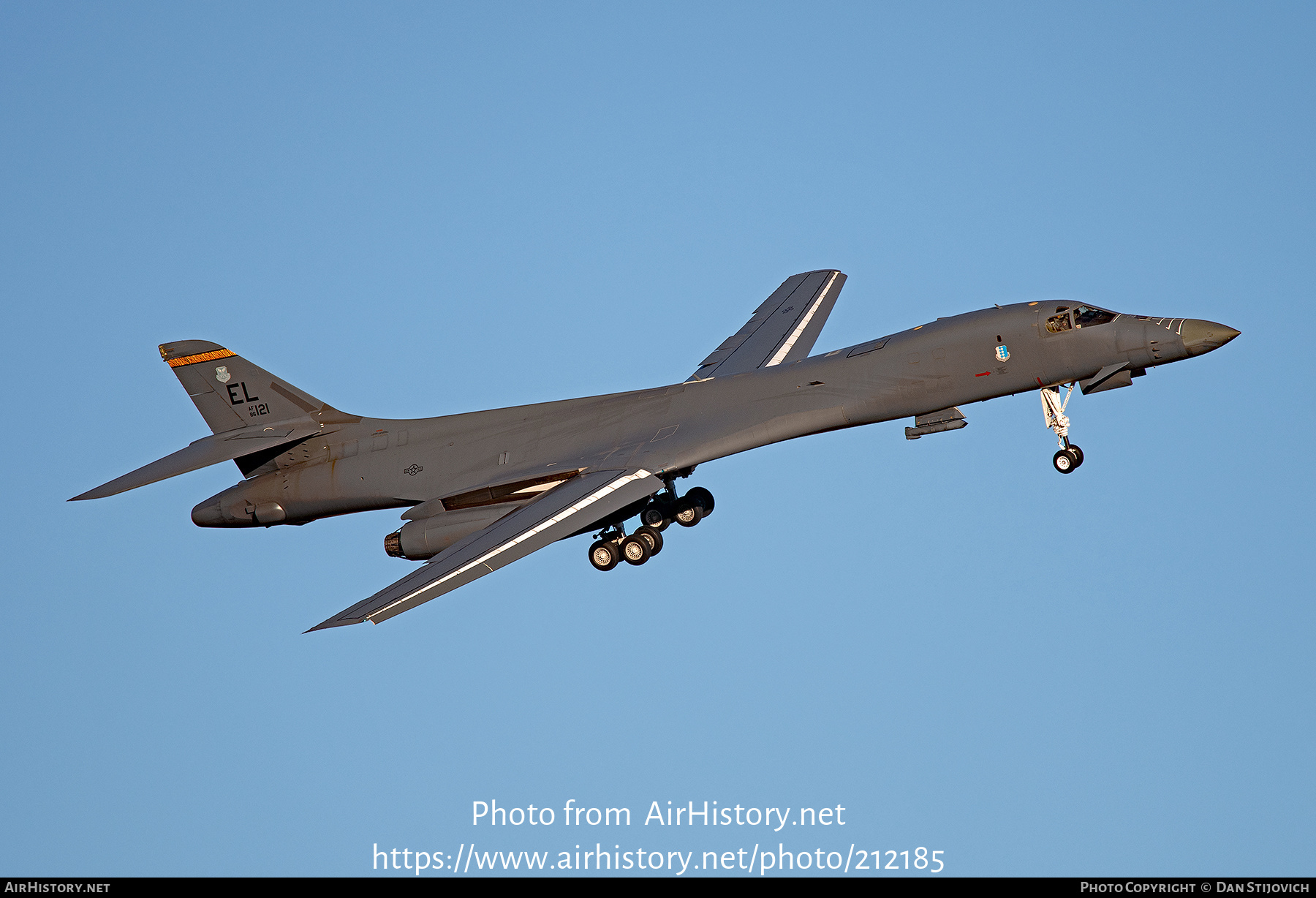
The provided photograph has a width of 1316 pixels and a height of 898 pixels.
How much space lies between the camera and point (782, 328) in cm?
3741

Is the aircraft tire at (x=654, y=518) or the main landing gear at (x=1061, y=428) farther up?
the main landing gear at (x=1061, y=428)

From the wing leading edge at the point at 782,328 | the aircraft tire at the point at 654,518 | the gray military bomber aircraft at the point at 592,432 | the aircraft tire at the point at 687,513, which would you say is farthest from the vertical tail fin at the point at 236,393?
the wing leading edge at the point at 782,328

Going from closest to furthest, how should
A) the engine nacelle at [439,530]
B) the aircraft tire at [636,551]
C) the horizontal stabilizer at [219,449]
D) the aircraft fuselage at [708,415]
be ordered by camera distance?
the aircraft fuselage at [708,415] → the engine nacelle at [439,530] → the aircraft tire at [636,551] → the horizontal stabilizer at [219,449]

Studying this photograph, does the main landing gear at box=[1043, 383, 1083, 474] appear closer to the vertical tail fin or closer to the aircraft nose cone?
the aircraft nose cone

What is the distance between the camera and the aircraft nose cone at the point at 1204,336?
28719 millimetres

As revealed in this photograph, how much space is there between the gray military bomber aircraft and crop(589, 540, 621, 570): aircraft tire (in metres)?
0.03

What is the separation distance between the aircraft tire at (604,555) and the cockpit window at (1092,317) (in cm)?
1039

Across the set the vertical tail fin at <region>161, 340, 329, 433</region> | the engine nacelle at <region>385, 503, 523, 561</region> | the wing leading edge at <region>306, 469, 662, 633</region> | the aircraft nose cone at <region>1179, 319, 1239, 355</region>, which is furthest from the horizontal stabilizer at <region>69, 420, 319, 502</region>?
the aircraft nose cone at <region>1179, 319, 1239, 355</region>

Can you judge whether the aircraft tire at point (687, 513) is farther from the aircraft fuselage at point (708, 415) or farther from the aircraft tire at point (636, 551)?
the aircraft fuselage at point (708, 415)

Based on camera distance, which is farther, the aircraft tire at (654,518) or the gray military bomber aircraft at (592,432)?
the aircraft tire at (654,518)

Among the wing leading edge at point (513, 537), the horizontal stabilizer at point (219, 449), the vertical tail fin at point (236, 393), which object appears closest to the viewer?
the wing leading edge at point (513, 537)

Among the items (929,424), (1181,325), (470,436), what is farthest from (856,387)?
(470,436)

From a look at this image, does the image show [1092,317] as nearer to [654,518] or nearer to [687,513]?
[687,513]
